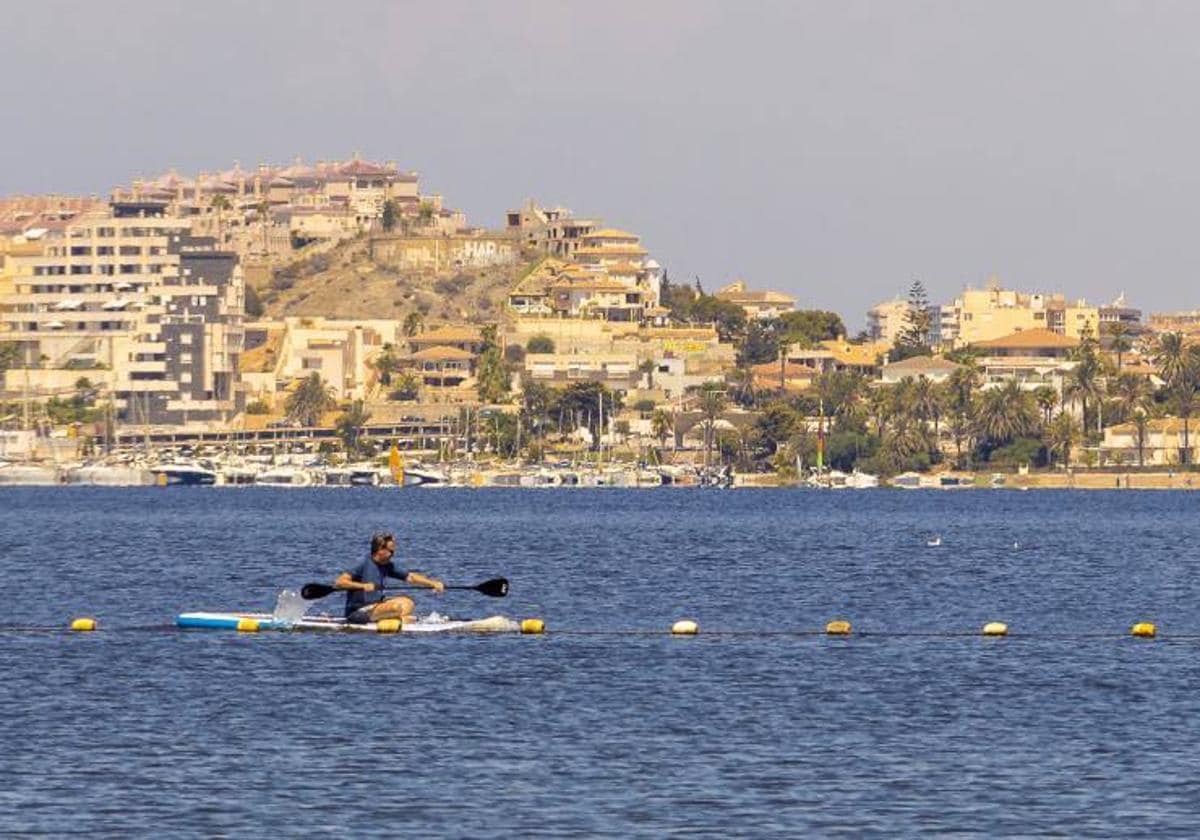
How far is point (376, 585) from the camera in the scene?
51812 millimetres

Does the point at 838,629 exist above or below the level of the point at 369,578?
below

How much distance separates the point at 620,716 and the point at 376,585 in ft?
29.5

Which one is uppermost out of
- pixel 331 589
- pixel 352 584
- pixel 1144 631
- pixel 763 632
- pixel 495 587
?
pixel 352 584

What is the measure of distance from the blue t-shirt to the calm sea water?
77cm

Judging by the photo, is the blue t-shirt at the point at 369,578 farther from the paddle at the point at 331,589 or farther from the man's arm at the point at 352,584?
the paddle at the point at 331,589

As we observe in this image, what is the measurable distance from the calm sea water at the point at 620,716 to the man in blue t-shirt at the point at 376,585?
619mm

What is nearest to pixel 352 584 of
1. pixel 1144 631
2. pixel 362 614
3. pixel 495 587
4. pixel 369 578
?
pixel 369 578

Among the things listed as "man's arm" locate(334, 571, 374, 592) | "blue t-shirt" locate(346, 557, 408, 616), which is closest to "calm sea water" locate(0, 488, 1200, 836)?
"blue t-shirt" locate(346, 557, 408, 616)

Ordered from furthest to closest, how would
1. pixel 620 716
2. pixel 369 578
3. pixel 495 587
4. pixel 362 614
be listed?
pixel 495 587 < pixel 362 614 < pixel 369 578 < pixel 620 716

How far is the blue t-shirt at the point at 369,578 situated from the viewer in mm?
51344

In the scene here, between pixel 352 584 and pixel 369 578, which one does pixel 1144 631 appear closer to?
pixel 369 578

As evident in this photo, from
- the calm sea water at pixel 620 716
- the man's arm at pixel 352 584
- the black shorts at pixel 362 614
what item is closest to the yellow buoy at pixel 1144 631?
the calm sea water at pixel 620 716

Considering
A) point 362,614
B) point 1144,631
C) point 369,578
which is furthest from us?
point 1144,631

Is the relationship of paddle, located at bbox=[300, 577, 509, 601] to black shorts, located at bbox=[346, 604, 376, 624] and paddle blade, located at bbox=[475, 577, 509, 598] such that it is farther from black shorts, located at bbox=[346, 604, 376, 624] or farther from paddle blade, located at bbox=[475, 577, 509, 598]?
black shorts, located at bbox=[346, 604, 376, 624]
